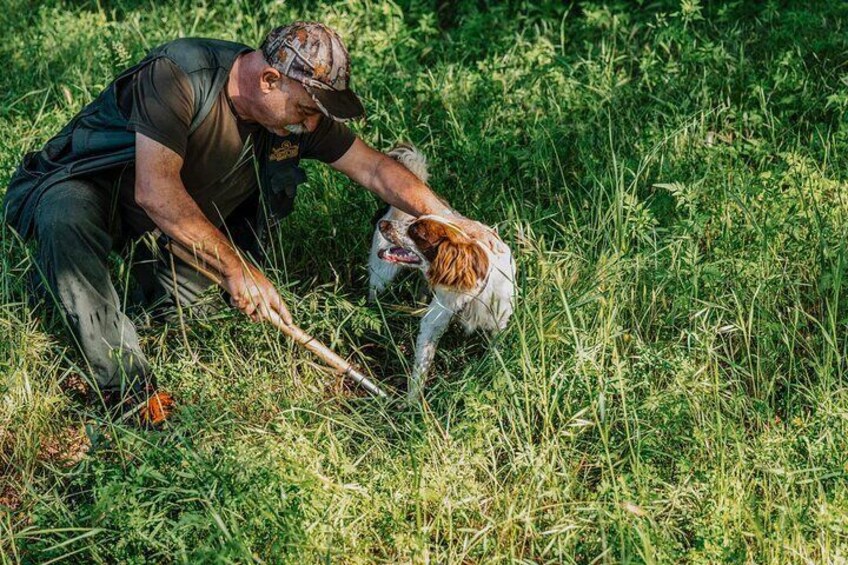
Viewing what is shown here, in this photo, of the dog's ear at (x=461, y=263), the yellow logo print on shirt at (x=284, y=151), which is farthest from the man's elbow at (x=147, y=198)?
the dog's ear at (x=461, y=263)

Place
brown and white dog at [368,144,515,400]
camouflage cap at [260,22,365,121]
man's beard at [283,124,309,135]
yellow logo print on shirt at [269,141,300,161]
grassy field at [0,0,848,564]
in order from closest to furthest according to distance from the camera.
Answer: grassy field at [0,0,848,564] < camouflage cap at [260,22,365,121] < brown and white dog at [368,144,515,400] < man's beard at [283,124,309,135] < yellow logo print on shirt at [269,141,300,161]

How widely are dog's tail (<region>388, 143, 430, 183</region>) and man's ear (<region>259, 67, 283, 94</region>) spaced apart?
862 mm

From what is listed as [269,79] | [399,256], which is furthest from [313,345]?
[269,79]

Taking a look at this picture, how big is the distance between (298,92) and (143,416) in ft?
4.21

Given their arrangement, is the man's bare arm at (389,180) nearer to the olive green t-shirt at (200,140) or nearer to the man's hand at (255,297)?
the olive green t-shirt at (200,140)

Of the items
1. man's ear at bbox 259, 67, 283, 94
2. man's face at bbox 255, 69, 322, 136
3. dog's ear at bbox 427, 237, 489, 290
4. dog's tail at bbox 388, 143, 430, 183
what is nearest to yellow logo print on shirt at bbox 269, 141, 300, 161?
man's face at bbox 255, 69, 322, 136

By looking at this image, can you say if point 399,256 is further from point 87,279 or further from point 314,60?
point 87,279

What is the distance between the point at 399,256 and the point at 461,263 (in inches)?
12.4

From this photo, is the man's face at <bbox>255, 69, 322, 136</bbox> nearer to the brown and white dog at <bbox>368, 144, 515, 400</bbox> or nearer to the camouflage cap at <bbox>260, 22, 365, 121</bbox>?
the camouflage cap at <bbox>260, 22, 365, 121</bbox>

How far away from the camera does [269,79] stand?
3865 millimetres

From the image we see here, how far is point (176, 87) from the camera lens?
3.87m

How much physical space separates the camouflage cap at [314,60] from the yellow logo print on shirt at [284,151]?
42 cm

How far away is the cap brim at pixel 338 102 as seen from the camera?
3848 millimetres

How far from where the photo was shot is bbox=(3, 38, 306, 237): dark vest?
156 inches
